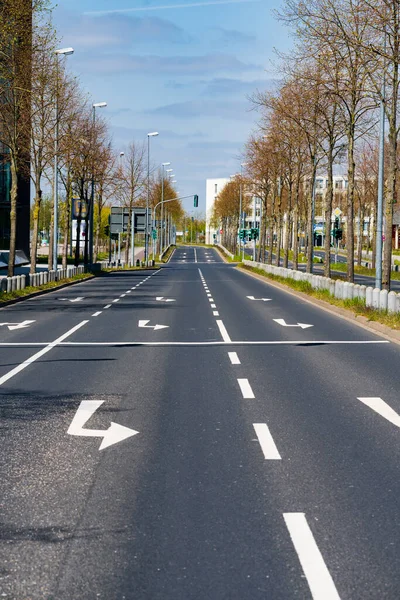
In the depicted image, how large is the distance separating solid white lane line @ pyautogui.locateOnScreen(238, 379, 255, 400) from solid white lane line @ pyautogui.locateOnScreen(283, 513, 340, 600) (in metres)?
4.72

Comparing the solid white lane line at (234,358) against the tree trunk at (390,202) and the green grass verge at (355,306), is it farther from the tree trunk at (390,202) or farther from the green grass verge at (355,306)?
the tree trunk at (390,202)

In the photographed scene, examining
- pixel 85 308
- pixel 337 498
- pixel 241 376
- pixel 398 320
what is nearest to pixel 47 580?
pixel 337 498

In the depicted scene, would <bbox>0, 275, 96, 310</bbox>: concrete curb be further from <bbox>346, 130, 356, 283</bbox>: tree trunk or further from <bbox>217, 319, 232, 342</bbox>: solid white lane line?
<bbox>346, 130, 356, 283</bbox>: tree trunk

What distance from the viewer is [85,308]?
26.1 metres

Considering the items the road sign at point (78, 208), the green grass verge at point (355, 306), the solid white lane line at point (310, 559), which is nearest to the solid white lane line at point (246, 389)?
the solid white lane line at point (310, 559)

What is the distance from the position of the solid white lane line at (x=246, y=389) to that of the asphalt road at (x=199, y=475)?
0.04 meters

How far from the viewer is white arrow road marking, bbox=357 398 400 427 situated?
890 cm

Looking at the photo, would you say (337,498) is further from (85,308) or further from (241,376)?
(85,308)

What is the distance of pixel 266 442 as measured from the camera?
7.71 meters

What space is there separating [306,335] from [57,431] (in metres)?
10.6

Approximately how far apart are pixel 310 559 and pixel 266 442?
3.01 metres

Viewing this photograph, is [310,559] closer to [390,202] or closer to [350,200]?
[390,202]

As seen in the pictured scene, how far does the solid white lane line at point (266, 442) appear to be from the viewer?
7.20m

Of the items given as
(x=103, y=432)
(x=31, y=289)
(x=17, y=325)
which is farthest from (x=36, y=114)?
(x=103, y=432)
